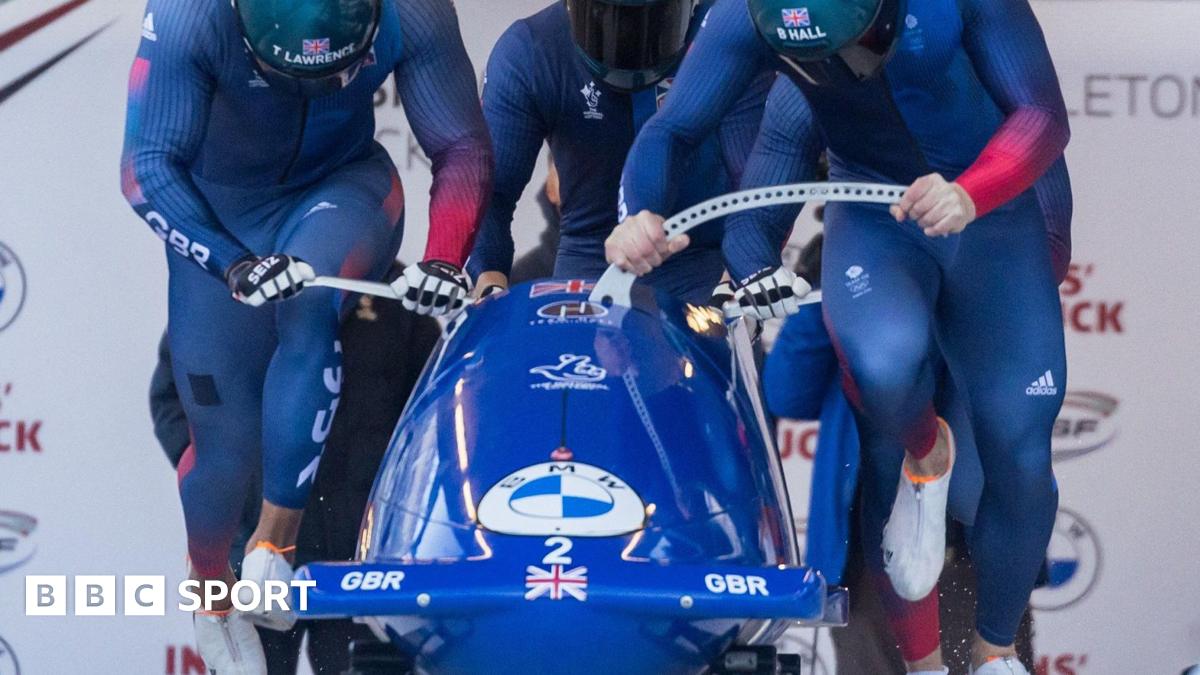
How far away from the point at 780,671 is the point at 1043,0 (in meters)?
2.25

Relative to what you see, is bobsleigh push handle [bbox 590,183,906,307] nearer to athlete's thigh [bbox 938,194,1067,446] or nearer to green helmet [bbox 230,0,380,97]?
athlete's thigh [bbox 938,194,1067,446]

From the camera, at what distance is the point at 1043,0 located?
4.58 m

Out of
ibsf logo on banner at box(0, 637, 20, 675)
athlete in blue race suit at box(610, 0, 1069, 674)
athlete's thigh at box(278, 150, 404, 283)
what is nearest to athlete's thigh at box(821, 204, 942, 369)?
athlete in blue race suit at box(610, 0, 1069, 674)

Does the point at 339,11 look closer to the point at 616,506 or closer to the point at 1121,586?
the point at 616,506

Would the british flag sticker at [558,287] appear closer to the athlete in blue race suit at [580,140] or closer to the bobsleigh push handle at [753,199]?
the bobsleigh push handle at [753,199]

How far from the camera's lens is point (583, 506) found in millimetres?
2676

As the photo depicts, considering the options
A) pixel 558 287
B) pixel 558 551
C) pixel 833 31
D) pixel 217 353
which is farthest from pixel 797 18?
pixel 217 353

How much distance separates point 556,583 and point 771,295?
1.08m

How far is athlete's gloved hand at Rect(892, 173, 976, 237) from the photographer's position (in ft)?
10.6

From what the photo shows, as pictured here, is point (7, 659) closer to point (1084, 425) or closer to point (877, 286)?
point (877, 286)

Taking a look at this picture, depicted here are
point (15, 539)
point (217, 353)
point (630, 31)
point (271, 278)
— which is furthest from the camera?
point (15, 539)

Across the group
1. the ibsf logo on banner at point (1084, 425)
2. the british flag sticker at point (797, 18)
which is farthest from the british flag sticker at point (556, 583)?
the ibsf logo on banner at point (1084, 425)

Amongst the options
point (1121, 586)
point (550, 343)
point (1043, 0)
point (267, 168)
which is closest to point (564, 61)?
point (267, 168)

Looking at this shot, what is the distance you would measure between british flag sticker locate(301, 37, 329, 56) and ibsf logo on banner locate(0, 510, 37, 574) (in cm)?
160
